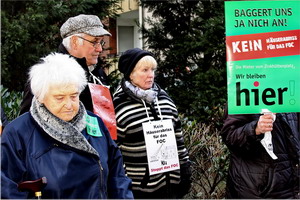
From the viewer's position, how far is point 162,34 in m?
10.3

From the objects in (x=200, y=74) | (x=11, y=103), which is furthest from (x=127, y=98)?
(x=200, y=74)

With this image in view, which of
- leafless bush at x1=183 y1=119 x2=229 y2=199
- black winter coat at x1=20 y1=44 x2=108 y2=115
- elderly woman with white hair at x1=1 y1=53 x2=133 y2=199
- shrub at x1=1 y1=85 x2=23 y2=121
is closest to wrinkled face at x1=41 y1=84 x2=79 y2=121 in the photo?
elderly woman with white hair at x1=1 y1=53 x2=133 y2=199

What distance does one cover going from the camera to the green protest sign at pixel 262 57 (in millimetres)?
3529

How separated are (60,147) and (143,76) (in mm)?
1456

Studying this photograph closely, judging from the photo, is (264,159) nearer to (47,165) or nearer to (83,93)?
(83,93)

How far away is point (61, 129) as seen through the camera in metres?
2.74

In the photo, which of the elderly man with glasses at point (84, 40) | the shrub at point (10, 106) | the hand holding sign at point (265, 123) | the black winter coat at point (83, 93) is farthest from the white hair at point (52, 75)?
the shrub at point (10, 106)

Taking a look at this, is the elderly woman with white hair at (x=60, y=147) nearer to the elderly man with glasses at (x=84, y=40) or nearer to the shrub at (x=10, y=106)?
the elderly man with glasses at (x=84, y=40)

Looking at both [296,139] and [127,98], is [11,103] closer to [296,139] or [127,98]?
[127,98]

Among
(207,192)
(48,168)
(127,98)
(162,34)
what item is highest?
(162,34)

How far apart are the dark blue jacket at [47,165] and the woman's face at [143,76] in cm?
129

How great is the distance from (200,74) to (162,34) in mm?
1441

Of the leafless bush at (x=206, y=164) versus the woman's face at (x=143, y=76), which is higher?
the woman's face at (x=143, y=76)

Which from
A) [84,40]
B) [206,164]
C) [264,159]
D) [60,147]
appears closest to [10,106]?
[84,40]
